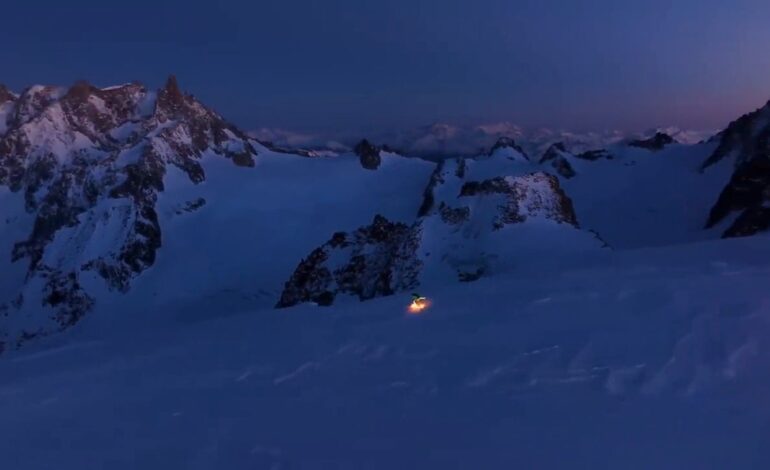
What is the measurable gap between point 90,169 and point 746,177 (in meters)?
117

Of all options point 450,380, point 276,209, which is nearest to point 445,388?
point 450,380

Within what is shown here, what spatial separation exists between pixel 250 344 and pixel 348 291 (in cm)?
3180

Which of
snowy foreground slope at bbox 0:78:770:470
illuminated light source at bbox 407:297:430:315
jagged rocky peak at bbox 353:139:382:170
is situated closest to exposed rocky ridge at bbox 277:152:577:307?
snowy foreground slope at bbox 0:78:770:470

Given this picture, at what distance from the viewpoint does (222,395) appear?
9.50m

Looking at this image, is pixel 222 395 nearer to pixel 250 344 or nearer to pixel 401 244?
pixel 250 344

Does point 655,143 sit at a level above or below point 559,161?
above

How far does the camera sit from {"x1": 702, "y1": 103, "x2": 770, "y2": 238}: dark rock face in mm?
57412

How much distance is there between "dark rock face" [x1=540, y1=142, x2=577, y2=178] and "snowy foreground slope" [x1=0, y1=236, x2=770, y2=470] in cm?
11047

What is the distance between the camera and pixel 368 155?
134 m

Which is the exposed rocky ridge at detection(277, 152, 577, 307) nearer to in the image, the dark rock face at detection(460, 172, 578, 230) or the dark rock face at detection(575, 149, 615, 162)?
the dark rock face at detection(460, 172, 578, 230)

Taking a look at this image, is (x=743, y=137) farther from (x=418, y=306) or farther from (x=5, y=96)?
(x=5, y=96)

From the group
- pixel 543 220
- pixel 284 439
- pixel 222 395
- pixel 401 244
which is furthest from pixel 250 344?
pixel 543 220

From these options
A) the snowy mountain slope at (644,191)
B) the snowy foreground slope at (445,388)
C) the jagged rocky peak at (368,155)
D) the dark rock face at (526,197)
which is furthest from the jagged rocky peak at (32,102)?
the snowy foreground slope at (445,388)

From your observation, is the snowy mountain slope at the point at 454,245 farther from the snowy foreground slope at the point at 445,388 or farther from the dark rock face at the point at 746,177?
the snowy foreground slope at the point at 445,388
